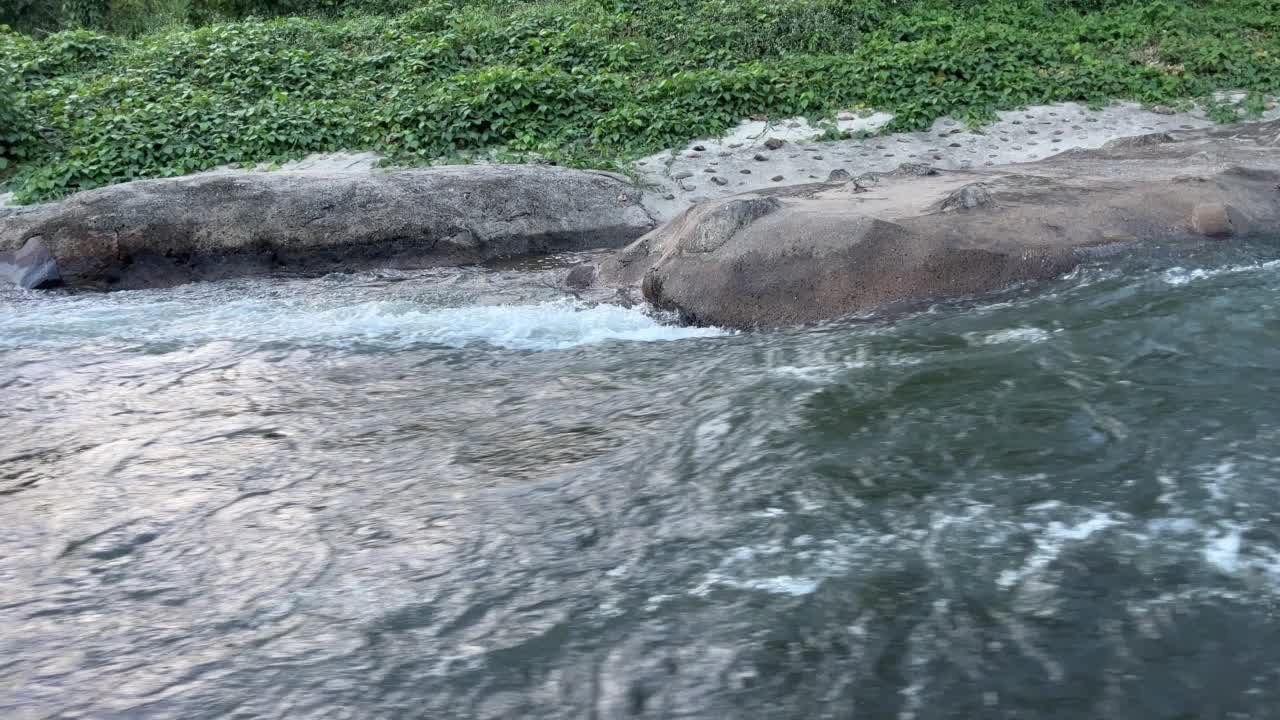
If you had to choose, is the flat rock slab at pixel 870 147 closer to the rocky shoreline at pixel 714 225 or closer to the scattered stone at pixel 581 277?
the rocky shoreline at pixel 714 225

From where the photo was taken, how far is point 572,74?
39.1ft

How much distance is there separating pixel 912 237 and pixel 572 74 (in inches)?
257

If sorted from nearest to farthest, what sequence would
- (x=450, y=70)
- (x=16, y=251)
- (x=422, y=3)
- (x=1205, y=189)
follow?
(x=1205, y=189), (x=16, y=251), (x=450, y=70), (x=422, y=3)

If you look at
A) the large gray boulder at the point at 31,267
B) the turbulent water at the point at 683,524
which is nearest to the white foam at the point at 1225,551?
the turbulent water at the point at 683,524

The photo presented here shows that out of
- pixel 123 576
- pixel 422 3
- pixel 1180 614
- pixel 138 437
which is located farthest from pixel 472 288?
pixel 422 3

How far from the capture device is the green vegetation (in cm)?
1102

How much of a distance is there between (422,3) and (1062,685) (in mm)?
15445

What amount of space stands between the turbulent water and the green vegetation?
18.1 feet

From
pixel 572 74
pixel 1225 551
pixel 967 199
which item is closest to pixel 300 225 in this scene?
pixel 572 74

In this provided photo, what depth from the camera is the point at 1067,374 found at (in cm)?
473

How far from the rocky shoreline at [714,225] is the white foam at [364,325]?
402 mm

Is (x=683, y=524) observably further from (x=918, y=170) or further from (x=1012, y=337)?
(x=918, y=170)

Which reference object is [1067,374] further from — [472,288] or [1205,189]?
[472,288]

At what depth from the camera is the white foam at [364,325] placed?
6270 millimetres
